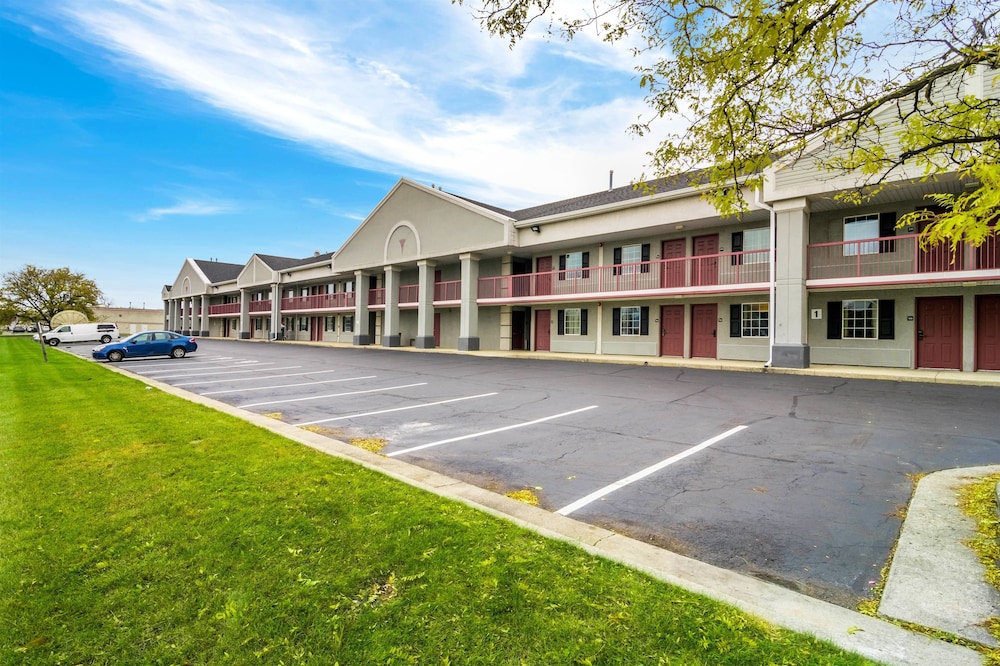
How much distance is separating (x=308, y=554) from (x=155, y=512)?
1.66m

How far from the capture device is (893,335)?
16.3 m

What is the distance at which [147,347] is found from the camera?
23.1 m

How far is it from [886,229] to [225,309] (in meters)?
57.2

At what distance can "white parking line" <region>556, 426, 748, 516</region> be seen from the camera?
441 cm

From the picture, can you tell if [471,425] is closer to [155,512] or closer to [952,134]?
[155,512]

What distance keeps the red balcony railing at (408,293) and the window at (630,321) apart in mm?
13207

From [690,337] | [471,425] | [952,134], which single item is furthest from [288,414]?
[690,337]

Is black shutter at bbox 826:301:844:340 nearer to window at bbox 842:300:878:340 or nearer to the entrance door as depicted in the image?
window at bbox 842:300:878:340

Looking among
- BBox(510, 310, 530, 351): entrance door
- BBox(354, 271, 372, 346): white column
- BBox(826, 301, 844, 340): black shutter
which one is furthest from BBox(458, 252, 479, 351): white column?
BBox(826, 301, 844, 340): black shutter

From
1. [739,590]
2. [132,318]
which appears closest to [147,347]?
[739,590]

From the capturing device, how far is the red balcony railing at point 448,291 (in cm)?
2840

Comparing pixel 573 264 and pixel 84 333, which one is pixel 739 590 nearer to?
pixel 573 264

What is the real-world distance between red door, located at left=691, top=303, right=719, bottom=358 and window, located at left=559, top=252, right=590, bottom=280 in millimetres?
5411

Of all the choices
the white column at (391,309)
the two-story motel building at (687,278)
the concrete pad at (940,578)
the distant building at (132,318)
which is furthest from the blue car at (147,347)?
the distant building at (132,318)
